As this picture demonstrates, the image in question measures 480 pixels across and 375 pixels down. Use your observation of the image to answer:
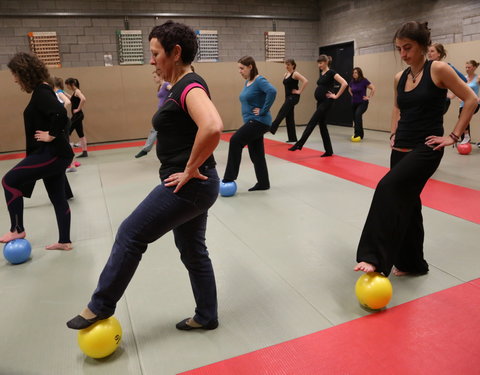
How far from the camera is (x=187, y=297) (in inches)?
106

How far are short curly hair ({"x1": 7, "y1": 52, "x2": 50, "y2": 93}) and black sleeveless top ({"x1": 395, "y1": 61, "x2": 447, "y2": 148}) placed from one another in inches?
106

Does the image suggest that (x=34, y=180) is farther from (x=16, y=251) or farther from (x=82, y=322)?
(x=82, y=322)

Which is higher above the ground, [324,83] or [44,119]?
[324,83]

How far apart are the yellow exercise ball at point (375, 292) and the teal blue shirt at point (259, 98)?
9.18 ft

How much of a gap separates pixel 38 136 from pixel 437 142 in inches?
114

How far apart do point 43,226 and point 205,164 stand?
309 cm

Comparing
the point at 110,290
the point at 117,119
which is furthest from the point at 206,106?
the point at 117,119

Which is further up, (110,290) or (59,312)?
(110,290)

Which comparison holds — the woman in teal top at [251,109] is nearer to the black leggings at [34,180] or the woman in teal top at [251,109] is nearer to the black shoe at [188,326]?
the black leggings at [34,180]

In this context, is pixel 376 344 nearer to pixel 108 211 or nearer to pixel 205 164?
pixel 205 164

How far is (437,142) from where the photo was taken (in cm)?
244

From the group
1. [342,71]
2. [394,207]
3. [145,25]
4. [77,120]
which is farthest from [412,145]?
[342,71]

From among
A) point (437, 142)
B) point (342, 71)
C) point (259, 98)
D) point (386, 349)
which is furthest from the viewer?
point (342, 71)

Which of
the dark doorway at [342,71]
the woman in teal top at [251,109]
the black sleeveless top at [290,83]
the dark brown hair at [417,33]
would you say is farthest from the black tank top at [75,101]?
the dark doorway at [342,71]
